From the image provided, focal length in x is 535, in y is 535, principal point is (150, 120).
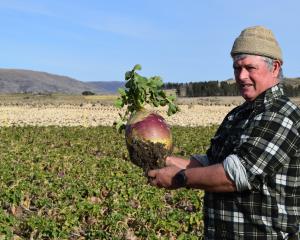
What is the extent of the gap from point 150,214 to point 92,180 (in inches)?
125

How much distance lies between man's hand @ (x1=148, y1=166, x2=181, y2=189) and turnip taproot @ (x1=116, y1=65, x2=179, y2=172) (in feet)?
1.17

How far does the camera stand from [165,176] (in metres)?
3.10

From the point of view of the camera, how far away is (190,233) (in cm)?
764

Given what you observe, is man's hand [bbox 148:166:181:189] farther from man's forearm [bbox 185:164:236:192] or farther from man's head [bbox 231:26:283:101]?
man's head [bbox 231:26:283:101]

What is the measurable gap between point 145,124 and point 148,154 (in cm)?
22

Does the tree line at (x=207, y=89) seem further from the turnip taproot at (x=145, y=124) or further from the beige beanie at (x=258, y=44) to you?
the beige beanie at (x=258, y=44)

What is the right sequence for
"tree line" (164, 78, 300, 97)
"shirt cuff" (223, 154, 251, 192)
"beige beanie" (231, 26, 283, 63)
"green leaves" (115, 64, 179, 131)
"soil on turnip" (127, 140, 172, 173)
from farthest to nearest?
"tree line" (164, 78, 300, 97)
"green leaves" (115, 64, 179, 131)
"soil on turnip" (127, 140, 172, 173)
"beige beanie" (231, 26, 283, 63)
"shirt cuff" (223, 154, 251, 192)

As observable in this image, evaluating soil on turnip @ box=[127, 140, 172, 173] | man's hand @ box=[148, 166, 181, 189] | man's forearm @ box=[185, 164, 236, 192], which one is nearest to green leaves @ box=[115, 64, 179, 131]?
soil on turnip @ box=[127, 140, 172, 173]

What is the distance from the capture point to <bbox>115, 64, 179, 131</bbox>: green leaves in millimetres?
3822

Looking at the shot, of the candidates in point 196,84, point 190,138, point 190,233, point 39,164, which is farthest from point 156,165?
point 196,84

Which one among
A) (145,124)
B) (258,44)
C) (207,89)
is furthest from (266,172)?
(207,89)

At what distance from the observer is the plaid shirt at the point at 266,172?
2.79 metres

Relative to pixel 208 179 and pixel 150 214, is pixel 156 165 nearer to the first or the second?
pixel 208 179

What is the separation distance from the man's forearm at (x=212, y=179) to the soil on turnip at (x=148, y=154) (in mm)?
678
